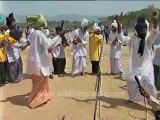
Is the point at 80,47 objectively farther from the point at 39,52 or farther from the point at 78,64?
the point at 39,52

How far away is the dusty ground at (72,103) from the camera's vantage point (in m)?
8.17

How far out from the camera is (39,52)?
8.62 meters

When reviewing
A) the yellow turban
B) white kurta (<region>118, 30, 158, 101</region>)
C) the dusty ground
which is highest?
the yellow turban

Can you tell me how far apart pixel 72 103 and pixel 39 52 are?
1.43 meters

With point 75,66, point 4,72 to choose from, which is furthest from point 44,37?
point 75,66

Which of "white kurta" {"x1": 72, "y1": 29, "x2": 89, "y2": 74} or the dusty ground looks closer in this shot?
the dusty ground

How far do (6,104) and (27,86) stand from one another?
1772mm

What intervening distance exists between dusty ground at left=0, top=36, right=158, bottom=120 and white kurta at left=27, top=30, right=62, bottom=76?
853mm

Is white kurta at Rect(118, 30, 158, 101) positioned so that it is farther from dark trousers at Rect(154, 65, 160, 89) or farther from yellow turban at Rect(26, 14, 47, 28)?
yellow turban at Rect(26, 14, 47, 28)

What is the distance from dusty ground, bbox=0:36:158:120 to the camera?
8172 millimetres

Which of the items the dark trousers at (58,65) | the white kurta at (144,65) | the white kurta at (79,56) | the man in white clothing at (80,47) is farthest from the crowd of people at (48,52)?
the white kurta at (79,56)

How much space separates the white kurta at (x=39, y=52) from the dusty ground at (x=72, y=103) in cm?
85

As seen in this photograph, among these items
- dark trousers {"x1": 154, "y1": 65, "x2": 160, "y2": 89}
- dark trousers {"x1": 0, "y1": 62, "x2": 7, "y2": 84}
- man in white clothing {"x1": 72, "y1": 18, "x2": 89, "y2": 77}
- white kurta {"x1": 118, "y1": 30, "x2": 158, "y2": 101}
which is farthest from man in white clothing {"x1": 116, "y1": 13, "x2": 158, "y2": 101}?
dark trousers {"x1": 0, "y1": 62, "x2": 7, "y2": 84}

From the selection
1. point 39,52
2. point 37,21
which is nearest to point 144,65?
point 39,52
